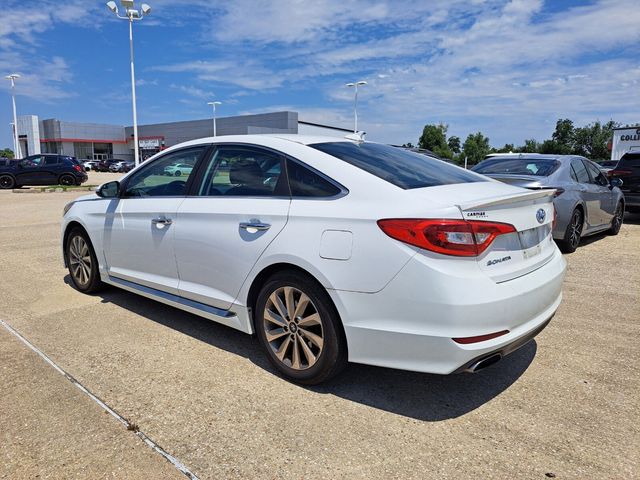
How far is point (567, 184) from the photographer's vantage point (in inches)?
284

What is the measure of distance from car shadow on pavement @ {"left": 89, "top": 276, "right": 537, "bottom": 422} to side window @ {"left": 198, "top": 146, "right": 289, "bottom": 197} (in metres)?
1.23

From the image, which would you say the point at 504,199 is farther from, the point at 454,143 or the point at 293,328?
the point at 454,143

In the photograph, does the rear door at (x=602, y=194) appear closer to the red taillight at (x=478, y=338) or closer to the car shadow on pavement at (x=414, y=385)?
the car shadow on pavement at (x=414, y=385)

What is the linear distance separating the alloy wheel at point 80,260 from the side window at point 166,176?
3.37 ft

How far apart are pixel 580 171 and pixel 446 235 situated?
21.3ft

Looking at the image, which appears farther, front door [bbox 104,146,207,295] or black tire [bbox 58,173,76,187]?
black tire [bbox 58,173,76,187]

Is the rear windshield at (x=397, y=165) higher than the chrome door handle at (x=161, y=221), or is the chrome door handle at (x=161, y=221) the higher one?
the rear windshield at (x=397, y=165)

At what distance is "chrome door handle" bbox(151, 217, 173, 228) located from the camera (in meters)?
3.99

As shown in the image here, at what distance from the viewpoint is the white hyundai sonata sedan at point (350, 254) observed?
103 inches

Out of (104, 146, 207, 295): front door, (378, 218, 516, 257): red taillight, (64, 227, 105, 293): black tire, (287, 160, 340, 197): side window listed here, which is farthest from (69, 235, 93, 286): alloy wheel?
(378, 218, 516, 257): red taillight

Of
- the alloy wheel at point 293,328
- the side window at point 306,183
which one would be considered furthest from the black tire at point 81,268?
the side window at point 306,183

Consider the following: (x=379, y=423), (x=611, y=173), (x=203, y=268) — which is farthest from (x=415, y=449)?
(x=611, y=173)

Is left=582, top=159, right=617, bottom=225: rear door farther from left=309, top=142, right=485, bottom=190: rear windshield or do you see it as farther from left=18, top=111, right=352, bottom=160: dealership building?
left=18, top=111, right=352, bottom=160: dealership building

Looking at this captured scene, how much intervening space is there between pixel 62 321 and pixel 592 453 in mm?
4244
